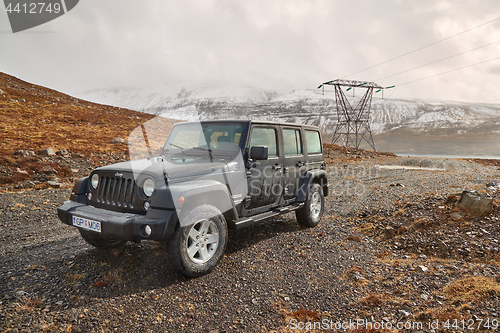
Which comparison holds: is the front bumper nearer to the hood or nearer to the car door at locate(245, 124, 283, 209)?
the hood

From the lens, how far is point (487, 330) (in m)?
2.75

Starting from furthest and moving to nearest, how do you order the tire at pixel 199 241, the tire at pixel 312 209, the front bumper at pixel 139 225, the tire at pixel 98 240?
the tire at pixel 312 209
the tire at pixel 98 240
the tire at pixel 199 241
the front bumper at pixel 139 225

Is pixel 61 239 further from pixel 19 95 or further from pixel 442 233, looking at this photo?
pixel 19 95

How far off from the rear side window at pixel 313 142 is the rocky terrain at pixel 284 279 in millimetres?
1763

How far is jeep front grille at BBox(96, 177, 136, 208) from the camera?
3977 mm

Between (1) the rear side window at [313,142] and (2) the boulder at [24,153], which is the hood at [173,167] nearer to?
(1) the rear side window at [313,142]

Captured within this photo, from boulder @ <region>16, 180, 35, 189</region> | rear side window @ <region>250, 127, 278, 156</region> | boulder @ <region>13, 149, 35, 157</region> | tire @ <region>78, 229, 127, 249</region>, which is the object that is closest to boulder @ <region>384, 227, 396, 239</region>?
rear side window @ <region>250, 127, 278, 156</region>

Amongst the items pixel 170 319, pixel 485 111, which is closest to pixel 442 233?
pixel 170 319

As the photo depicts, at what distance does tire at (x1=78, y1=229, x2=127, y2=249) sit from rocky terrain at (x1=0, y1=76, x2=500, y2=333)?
167 millimetres

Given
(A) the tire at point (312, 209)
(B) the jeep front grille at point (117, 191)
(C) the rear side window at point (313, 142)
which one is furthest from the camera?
(C) the rear side window at point (313, 142)

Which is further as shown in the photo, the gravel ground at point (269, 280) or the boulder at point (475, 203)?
the boulder at point (475, 203)

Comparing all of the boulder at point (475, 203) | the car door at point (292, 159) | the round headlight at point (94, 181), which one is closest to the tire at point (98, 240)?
the round headlight at point (94, 181)

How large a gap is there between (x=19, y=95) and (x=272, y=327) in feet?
150

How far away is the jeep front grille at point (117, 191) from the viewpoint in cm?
398
